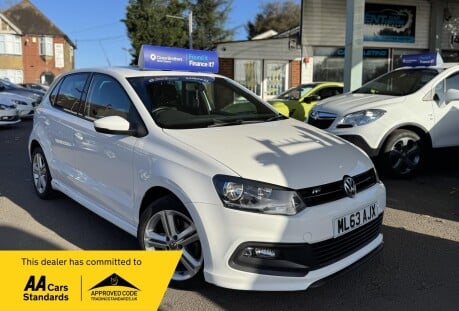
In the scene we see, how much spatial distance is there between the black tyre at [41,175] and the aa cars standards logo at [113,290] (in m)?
3.57

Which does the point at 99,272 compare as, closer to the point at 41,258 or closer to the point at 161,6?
the point at 41,258

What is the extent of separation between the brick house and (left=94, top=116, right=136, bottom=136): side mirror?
150ft

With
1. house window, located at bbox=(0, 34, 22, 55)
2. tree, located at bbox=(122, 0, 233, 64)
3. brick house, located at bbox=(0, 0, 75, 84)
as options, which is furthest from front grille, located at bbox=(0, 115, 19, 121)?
house window, located at bbox=(0, 34, 22, 55)

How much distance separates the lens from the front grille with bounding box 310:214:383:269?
309cm

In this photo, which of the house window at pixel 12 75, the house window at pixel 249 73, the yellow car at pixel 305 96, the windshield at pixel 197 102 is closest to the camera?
the windshield at pixel 197 102

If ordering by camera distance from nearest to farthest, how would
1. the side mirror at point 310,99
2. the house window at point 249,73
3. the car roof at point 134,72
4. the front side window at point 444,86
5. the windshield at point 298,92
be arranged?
1. the car roof at point 134,72
2. the front side window at point 444,86
3. the side mirror at point 310,99
4. the windshield at point 298,92
5. the house window at point 249,73

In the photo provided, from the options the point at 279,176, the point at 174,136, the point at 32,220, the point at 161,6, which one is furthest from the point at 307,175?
the point at 161,6

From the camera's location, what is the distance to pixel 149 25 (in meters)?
33.4

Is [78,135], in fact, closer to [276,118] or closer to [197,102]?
[197,102]

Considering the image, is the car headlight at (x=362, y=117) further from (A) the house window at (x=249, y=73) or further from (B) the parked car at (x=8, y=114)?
(A) the house window at (x=249, y=73)

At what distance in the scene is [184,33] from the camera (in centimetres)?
3619

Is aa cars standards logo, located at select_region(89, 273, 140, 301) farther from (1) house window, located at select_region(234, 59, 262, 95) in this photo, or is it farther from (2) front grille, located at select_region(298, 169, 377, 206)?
(1) house window, located at select_region(234, 59, 262, 95)

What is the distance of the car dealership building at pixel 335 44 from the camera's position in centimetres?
2003

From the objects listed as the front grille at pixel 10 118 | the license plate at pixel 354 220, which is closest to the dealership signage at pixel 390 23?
the front grille at pixel 10 118
